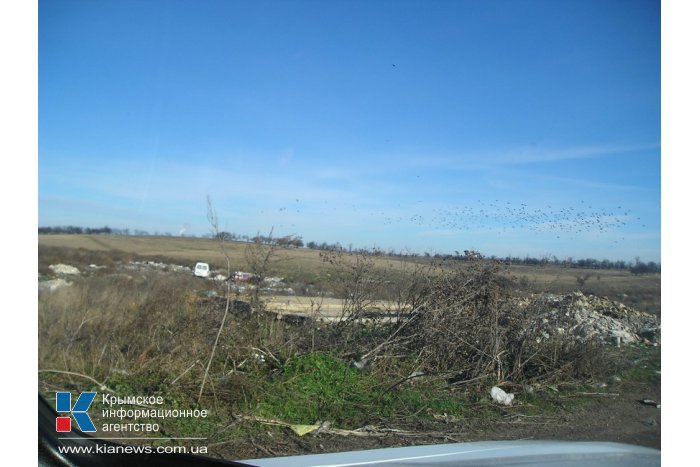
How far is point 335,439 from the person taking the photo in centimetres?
466

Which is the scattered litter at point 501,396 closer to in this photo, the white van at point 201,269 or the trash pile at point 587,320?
the trash pile at point 587,320

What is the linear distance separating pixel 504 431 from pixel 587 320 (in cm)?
133

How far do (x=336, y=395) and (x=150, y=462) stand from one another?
235cm

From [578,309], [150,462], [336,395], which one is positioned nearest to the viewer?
[150,462]

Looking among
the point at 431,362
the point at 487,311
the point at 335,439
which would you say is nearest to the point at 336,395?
the point at 335,439

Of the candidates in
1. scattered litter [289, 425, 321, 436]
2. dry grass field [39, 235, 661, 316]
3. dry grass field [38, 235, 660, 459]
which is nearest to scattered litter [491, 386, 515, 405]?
dry grass field [38, 235, 660, 459]

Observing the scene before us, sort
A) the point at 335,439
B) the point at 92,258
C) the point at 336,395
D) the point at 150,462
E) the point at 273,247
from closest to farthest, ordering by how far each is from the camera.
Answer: the point at 150,462 → the point at 335,439 → the point at 336,395 → the point at 92,258 → the point at 273,247

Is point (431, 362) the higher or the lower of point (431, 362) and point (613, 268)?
the lower

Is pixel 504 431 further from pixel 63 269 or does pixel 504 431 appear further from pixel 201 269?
pixel 63 269

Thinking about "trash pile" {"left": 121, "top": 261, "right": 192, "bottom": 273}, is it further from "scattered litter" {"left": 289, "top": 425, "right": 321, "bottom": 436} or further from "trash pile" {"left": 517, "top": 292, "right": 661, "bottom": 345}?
"trash pile" {"left": 517, "top": 292, "right": 661, "bottom": 345}

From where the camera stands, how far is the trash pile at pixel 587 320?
13.9 ft

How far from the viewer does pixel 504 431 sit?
445cm

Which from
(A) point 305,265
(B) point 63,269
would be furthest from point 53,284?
(A) point 305,265
